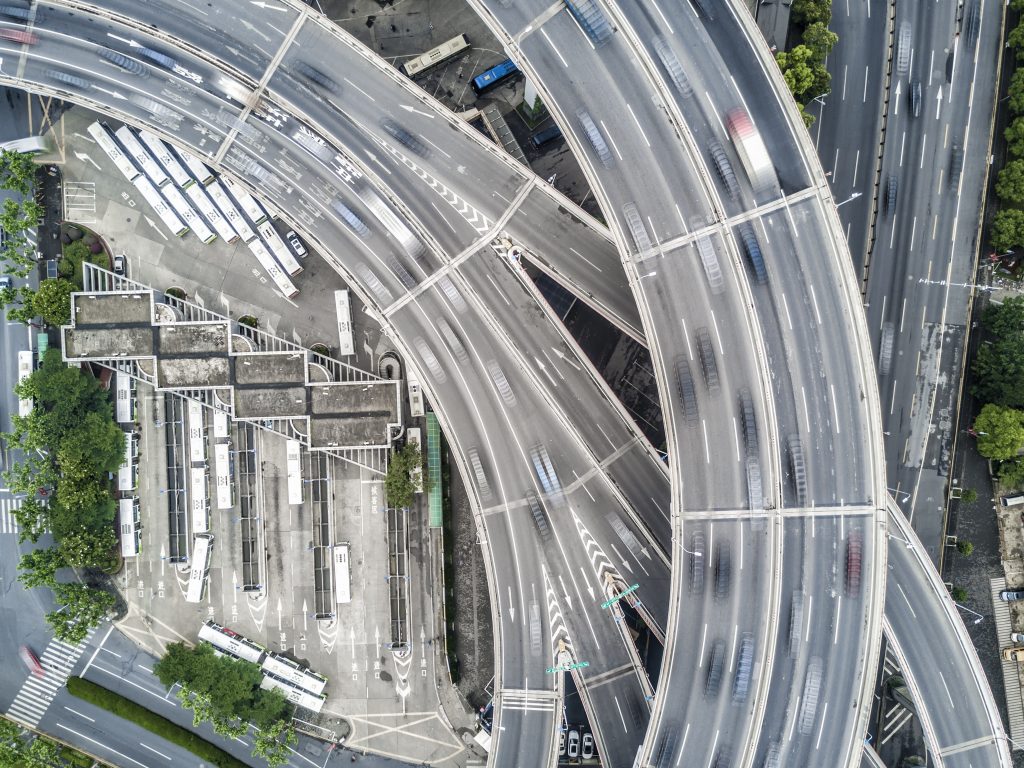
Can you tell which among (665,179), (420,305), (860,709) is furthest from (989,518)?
(420,305)

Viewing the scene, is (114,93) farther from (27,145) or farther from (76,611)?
(76,611)

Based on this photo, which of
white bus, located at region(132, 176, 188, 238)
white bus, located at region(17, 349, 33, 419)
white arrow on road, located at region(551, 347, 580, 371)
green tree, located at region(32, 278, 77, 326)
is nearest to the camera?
white arrow on road, located at region(551, 347, 580, 371)

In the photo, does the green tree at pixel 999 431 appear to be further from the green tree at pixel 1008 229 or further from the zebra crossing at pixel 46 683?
the zebra crossing at pixel 46 683

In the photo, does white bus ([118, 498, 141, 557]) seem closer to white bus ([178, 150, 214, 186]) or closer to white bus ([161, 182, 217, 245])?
white bus ([161, 182, 217, 245])

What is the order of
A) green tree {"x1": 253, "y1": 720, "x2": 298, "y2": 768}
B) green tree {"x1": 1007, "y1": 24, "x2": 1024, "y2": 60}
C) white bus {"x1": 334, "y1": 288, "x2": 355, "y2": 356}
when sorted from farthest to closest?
white bus {"x1": 334, "y1": 288, "x2": 355, "y2": 356}, green tree {"x1": 253, "y1": 720, "x2": 298, "y2": 768}, green tree {"x1": 1007, "y1": 24, "x2": 1024, "y2": 60}

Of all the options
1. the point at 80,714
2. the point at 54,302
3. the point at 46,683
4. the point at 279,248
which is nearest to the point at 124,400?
the point at 54,302

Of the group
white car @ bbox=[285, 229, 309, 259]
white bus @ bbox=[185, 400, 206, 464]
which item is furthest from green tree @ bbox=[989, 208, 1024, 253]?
white bus @ bbox=[185, 400, 206, 464]
